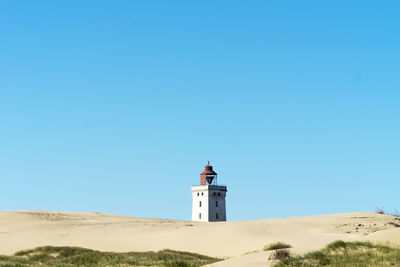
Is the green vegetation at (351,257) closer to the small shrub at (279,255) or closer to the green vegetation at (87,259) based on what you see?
the small shrub at (279,255)

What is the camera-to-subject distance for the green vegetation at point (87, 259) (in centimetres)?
2508

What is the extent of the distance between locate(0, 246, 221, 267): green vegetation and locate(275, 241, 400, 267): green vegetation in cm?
550

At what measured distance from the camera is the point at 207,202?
80312mm

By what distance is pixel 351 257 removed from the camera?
2062 cm

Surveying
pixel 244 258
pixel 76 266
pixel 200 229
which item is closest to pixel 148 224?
pixel 200 229

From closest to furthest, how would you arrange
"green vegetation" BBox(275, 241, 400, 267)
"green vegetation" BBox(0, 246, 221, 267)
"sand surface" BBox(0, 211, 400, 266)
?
"green vegetation" BBox(275, 241, 400, 267), "green vegetation" BBox(0, 246, 221, 267), "sand surface" BBox(0, 211, 400, 266)

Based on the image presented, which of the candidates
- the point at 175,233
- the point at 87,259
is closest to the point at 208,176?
the point at 175,233

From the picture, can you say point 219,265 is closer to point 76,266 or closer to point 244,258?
point 244,258

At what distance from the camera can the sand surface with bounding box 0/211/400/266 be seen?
4538 centimetres

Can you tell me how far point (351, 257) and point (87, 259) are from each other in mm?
15029

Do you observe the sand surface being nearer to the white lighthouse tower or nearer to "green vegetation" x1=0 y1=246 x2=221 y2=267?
"green vegetation" x1=0 y1=246 x2=221 y2=267

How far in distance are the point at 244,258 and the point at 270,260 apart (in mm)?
1523

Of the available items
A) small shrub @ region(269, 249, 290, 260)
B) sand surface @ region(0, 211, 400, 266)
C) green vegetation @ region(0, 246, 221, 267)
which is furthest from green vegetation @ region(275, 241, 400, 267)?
sand surface @ region(0, 211, 400, 266)

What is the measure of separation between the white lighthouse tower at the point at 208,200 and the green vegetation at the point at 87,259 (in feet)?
144
